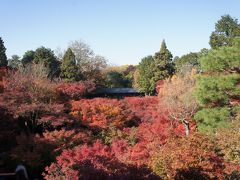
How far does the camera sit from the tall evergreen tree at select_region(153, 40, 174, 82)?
1401 inches

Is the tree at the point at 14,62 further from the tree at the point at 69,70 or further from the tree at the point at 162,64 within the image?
the tree at the point at 162,64

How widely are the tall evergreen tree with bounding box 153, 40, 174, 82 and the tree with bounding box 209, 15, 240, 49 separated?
4.43m

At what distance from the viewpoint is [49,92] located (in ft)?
75.9

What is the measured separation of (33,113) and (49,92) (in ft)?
10.7

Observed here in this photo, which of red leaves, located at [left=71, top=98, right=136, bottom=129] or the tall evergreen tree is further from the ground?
the tall evergreen tree

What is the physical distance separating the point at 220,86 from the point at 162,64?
18784mm

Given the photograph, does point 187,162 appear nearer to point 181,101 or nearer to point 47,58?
point 181,101

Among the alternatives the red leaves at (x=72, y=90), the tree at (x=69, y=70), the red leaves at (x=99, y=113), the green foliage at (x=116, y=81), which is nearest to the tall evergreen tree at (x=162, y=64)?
the tree at (x=69, y=70)

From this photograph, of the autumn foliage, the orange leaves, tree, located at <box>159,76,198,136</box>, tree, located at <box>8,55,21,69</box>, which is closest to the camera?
the orange leaves

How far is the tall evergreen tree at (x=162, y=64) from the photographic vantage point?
35.6m

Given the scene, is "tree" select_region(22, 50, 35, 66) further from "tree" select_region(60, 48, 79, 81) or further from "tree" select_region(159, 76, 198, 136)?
"tree" select_region(159, 76, 198, 136)

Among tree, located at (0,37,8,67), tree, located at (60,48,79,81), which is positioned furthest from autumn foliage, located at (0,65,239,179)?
tree, located at (0,37,8,67)

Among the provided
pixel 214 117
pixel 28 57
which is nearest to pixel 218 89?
→ pixel 214 117

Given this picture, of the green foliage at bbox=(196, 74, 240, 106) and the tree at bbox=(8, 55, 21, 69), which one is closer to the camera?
the green foliage at bbox=(196, 74, 240, 106)
